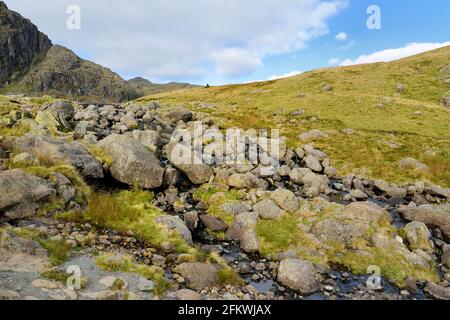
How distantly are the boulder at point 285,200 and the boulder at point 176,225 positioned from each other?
643 centimetres

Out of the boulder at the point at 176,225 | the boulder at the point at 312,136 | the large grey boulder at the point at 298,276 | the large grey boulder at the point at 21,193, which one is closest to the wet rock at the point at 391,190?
the boulder at the point at 312,136

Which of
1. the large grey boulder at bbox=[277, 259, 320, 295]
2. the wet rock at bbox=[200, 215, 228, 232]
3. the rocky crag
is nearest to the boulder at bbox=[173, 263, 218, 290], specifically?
the rocky crag

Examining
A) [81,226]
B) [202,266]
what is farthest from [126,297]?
[81,226]

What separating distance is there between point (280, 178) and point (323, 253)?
11307 millimetres

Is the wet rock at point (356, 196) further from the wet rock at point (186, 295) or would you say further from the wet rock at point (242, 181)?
the wet rock at point (186, 295)

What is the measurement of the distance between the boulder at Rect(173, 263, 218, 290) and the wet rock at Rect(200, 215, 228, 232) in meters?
4.64

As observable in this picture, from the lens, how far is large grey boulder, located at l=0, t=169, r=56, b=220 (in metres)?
15.2

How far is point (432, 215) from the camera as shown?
67.3 ft

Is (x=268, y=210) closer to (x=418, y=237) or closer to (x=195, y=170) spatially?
(x=195, y=170)

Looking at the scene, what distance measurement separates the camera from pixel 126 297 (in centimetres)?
1155

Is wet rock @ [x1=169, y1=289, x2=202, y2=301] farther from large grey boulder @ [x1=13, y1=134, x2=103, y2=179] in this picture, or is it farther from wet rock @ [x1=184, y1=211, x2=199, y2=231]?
large grey boulder @ [x1=13, y1=134, x2=103, y2=179]

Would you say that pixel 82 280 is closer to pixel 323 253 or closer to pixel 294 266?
pixel 294 266

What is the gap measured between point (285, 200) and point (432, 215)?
28.3ft

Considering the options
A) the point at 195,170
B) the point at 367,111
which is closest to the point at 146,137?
the point at 195,170
